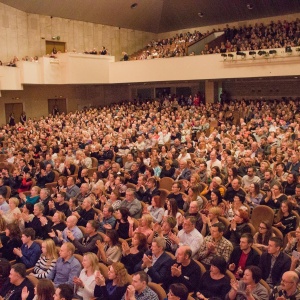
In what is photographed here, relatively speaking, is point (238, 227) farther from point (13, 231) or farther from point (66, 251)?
point (13, 231)

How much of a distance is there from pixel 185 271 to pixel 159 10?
58.1 feet

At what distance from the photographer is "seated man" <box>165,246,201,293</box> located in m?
3.60

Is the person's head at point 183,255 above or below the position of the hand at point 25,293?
above

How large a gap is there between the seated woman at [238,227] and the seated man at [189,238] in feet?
1.30

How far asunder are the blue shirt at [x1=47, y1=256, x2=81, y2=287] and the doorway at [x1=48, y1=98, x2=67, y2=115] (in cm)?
1621

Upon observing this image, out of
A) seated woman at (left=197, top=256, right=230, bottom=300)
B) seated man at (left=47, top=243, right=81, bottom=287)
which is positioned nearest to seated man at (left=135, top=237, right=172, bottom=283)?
seated woman at (left=197, top=256, right=230, bottom=300)

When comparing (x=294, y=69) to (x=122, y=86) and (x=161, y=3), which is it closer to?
(x=161, y=3)

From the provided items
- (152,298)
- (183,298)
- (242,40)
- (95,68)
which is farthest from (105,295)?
(95,68)

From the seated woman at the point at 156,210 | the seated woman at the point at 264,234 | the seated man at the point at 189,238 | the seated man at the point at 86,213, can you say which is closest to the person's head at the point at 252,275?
the seated woman at the point at 264,234

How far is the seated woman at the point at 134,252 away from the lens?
4.14m

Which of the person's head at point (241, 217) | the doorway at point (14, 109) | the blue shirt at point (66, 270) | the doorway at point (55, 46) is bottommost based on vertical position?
the blue shirt at point (66, 270)

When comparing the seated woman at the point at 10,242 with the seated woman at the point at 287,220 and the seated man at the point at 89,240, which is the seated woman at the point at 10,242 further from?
the seated woman at the point at 287,220

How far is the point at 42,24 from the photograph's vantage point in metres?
17.9

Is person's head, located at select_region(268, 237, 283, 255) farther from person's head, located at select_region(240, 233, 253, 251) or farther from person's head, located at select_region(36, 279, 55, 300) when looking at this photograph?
person's head, located at select_region(36, 279, 55, 300)
